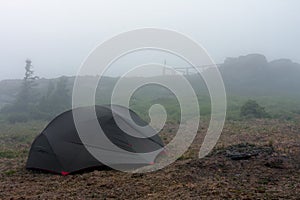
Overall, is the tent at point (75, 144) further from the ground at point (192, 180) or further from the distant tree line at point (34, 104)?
the distant tree line at point (34, 104)

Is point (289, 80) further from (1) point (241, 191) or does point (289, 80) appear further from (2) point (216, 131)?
(1) point (241, 191)

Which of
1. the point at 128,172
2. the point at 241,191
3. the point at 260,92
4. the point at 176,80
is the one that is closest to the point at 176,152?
the point at 128,172

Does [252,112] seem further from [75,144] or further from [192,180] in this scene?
[192,180]

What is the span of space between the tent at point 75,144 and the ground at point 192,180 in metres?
0.33

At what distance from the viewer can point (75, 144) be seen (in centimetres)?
912

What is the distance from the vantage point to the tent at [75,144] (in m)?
8.73

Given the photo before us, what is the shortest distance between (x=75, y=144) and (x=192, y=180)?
3471 millimetres

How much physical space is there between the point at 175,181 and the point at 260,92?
3959 centimetres

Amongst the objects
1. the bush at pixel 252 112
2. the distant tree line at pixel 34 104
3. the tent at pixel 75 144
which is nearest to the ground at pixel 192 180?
the tent at pixel 75 144

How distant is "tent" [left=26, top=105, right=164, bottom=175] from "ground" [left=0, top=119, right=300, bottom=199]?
33 centimetres

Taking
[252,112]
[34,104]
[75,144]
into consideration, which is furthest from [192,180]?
[34,104]

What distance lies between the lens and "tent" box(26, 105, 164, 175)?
8.73 meters

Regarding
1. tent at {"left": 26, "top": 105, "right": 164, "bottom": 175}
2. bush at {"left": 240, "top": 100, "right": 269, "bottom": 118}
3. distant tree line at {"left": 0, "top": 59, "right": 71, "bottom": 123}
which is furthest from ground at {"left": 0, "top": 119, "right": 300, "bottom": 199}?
distant tree line at {"left": 0, "top": 59, "right": 71, "bottom": 123}

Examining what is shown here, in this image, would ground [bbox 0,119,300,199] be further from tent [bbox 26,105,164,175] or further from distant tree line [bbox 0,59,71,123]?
distant tree line [bbox 0,59,71,123]
